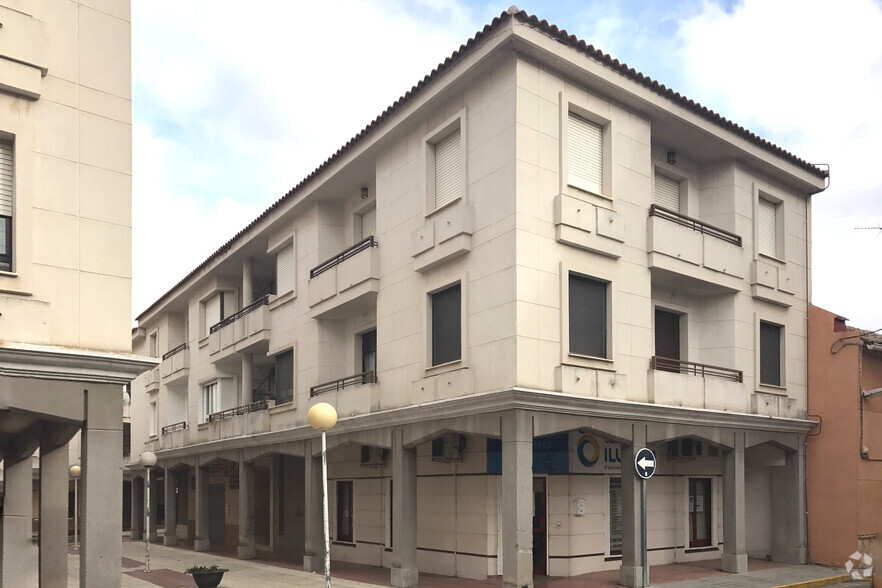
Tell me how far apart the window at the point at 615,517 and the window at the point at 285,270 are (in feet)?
35.2

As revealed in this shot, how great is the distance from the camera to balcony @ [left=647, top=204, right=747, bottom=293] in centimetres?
1811

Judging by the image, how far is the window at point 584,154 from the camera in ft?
55.3

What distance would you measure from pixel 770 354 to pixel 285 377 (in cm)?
1339

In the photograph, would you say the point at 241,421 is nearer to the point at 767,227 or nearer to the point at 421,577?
the point at 421,577

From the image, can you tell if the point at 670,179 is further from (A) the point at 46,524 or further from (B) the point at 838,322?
(A) the point at 46,524

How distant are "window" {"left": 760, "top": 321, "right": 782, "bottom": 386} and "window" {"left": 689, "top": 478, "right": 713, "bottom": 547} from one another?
3.03 metres

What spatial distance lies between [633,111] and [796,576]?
1053cm

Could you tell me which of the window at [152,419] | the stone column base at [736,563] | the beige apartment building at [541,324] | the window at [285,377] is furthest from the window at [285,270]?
the window at [152,419]

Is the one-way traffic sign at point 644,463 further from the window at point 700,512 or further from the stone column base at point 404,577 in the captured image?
the window at point 700,512

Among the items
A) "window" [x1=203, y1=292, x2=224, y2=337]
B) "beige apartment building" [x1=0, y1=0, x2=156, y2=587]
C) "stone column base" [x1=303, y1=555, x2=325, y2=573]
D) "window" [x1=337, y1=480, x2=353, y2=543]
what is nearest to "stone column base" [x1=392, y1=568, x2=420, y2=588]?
"stone column base" [x1=303, y1=555, x2=325, y2=573]

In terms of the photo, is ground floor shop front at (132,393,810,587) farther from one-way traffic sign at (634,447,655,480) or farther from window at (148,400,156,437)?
window at (148,400,156,437)

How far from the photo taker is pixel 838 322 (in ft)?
72.0

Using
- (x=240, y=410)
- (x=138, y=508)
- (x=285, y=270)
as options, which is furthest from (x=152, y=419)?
(x=285, y=270)

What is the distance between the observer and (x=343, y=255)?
69.9 feet
